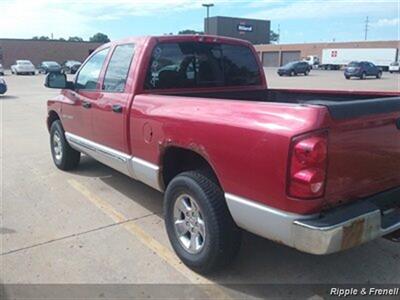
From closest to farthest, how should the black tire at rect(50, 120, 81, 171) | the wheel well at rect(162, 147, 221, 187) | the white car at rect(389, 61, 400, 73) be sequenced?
the wheel well at rect(162, 147, 221, 187)
the black tire at rect(50, 120, 81, 171)
the white car at rect(389, 61, 400, 73)

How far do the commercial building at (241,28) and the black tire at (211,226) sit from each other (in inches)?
3555

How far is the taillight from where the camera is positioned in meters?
2.76

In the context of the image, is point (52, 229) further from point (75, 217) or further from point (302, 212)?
point (302, 212)

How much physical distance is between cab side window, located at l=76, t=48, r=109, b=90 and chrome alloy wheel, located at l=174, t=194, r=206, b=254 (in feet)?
7.54

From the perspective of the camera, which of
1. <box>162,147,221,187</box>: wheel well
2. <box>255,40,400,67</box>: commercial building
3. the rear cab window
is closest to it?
<box>162,147,221,187</box>: wheel well

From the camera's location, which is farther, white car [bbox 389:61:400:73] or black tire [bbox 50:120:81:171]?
white car [bbox 389:61:400:73]

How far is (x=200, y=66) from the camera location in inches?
202

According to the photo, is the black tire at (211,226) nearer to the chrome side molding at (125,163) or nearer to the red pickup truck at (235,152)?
the red pickup truck at (235,152)

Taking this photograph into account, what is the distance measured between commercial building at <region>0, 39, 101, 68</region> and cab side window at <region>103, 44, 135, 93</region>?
65550 millimetres

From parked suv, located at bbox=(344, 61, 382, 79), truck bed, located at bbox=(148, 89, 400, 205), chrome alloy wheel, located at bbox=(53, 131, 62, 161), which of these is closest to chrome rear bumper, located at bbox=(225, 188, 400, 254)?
truck bed, located at bbox=(148, 89, 400, 205)

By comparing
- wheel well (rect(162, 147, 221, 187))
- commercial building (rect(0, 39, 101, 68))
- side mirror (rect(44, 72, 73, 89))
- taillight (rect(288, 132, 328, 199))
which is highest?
commercial building (rect(0, 39, 101, 68))

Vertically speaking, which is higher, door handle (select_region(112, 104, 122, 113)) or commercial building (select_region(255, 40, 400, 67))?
commercial building (select_region(255, 40, 400, 67))

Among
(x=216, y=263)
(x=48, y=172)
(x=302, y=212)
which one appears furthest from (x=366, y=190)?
(x=48, y=172)

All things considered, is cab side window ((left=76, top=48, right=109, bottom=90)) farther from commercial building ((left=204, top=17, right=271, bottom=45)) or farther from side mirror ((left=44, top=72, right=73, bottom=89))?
commercial building ((left=204, top=17, right=271, bottom=45))
